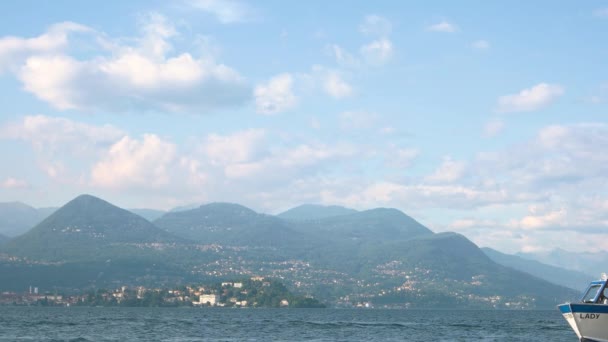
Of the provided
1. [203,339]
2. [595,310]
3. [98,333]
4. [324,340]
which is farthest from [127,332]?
[595,310]

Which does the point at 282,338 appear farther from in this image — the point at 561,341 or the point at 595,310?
the point at 595,310

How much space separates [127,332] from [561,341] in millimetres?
64533

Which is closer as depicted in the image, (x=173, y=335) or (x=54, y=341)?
(x=54, y=341)

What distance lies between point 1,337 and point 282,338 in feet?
125

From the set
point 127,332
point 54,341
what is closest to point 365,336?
point 127,332

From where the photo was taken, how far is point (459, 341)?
113 meters

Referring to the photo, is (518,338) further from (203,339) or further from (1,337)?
(1,337)

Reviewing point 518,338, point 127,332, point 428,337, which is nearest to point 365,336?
point 428,337

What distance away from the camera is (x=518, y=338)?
120 metres

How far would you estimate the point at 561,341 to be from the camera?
368 feet

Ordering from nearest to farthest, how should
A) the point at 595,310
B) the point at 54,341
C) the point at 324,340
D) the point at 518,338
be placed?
the point at 595,310, the point at 54,341, the point at 324,340, the point at 518,338

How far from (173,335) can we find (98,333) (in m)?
12.7

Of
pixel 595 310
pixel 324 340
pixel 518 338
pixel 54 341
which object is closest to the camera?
pixel 595 310

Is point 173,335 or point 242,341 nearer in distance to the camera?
point 242,341
